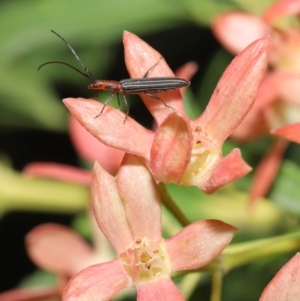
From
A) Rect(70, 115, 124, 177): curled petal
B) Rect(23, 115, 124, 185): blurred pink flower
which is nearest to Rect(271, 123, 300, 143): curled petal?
Rect(23, 115, 124, 185): blurred pink flower

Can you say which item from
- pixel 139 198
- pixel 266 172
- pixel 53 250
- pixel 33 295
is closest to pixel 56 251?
pixel 53 250

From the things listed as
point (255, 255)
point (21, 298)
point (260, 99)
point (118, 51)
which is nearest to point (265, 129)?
point (260, 99)

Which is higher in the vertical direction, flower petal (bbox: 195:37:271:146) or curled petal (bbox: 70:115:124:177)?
flower petal (bbox: 195:37:271:146)

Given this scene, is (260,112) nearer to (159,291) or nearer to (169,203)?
(169,203)

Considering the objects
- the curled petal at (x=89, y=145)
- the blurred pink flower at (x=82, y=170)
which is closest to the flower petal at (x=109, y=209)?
the blurred pink flower at (x=82, y=170)

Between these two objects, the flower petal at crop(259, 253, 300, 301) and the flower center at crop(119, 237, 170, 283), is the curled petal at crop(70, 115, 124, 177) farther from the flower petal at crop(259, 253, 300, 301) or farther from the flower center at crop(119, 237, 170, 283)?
the flower petal at crop(259, 253, 300, 301)

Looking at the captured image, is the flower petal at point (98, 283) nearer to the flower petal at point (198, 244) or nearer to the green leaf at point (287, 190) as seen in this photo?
the flower petal at point (198, 244)
